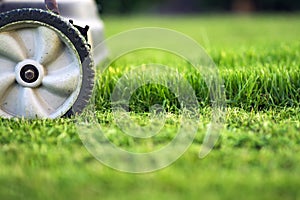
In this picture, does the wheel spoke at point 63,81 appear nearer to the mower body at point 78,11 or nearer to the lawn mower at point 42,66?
the lawn mower at point 42,66

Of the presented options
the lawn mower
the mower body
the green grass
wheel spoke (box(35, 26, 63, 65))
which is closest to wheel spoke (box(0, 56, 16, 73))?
the lawn mower

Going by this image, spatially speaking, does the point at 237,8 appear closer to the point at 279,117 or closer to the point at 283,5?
the point at 283,5

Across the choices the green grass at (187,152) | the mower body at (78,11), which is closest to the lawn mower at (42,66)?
the green grass at (187,152)

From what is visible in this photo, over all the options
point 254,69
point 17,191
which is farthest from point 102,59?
point 17,191

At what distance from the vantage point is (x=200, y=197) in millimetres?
1775

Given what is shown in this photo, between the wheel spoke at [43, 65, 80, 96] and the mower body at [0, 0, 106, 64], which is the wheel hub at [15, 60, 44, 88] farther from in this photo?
the mower body at [0, 0, 106, 64]

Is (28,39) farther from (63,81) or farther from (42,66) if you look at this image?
(63,81)

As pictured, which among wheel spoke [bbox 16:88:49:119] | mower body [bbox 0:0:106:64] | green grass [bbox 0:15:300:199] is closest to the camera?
green grass [bbox 0:15:300:199]

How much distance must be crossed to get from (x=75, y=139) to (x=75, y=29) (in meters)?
0.58

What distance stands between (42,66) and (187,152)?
2.95ft

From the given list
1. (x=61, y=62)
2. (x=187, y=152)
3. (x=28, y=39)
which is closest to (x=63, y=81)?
(x=61, y=62)

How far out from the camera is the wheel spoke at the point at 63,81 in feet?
8.77

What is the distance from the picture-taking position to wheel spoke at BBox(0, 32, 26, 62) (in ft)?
8.77

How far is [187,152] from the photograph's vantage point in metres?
2.15
